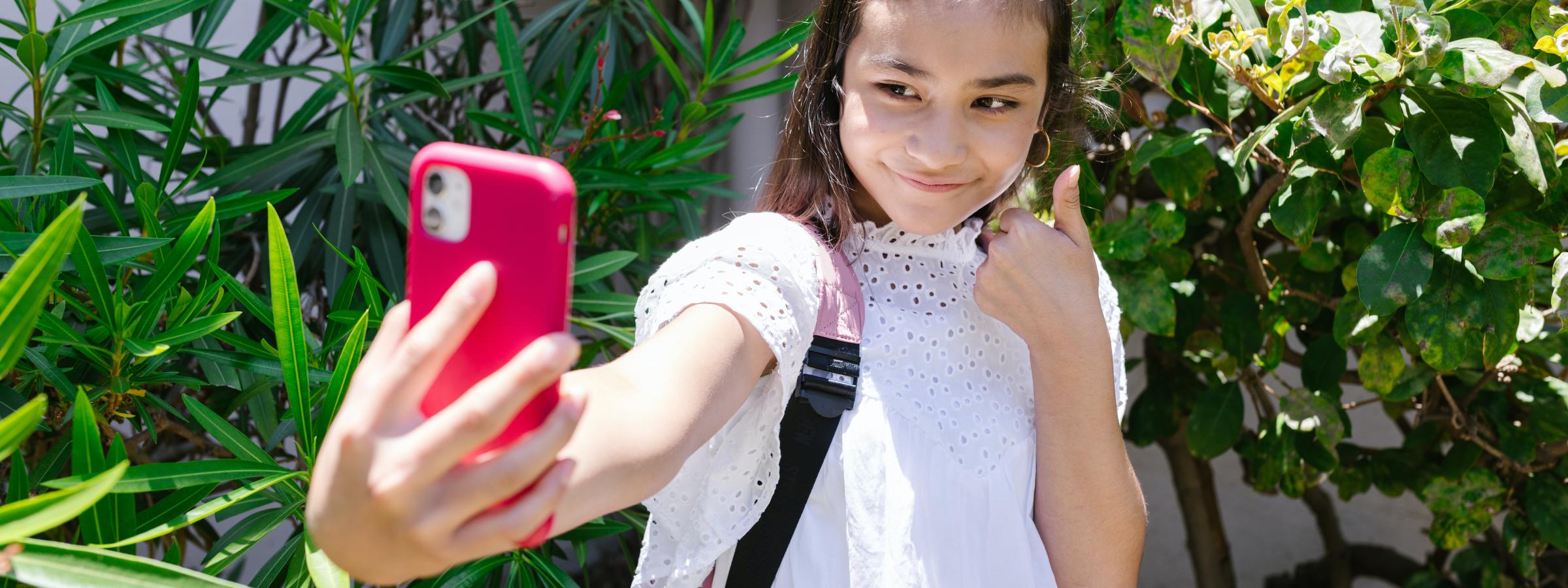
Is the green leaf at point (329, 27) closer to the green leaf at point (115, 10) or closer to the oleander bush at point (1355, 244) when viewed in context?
the green leaf at point (115, 10)

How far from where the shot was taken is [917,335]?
952 mm

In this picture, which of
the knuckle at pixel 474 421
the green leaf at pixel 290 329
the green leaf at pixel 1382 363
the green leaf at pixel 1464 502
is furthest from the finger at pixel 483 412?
the green leaf at pixel 1464 502

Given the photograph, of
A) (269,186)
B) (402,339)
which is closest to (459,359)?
(402,339)

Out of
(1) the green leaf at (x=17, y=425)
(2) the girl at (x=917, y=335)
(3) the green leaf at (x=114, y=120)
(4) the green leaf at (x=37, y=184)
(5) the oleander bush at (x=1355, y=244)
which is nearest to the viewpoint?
(1) the green leaf at (x=17, y=425)

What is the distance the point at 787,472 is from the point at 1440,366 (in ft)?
2.71

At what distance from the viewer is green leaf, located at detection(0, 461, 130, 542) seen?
26.6 inches

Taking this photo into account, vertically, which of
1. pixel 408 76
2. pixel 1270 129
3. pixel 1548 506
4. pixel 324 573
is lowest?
pixel 324 573

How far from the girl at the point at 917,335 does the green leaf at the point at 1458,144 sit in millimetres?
409

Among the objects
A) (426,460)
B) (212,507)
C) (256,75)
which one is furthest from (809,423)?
(256,75)

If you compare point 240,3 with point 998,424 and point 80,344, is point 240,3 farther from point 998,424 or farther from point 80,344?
point 998,424

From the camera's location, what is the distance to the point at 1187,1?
1276 mm

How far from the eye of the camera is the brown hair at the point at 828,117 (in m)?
0.96

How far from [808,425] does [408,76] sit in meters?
0.87

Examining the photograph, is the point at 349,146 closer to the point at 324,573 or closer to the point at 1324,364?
the point at 324,573
